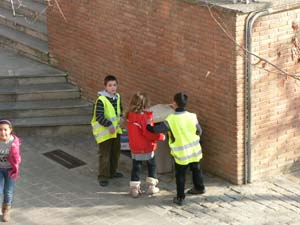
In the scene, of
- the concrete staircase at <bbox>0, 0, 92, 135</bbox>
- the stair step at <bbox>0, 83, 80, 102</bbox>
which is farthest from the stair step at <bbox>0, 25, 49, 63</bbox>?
the stair step at <bbox>0, 83, 80, 102</bbox>

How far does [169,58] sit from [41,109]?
282 cm

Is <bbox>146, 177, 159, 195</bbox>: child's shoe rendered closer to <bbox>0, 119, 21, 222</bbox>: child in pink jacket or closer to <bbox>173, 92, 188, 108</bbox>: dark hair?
<bbox>173, 92, 188, 108</bbox>: dark hair

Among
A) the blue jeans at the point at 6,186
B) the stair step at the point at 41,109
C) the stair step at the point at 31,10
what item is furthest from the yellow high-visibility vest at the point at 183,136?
the stair step at the point at 31,10

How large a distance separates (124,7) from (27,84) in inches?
102

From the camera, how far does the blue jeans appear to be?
11242 millimetres

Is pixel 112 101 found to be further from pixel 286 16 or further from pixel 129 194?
pixel 286 16

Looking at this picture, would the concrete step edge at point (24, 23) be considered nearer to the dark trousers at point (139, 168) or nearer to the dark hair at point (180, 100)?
the dark trousers at point (139, 168)

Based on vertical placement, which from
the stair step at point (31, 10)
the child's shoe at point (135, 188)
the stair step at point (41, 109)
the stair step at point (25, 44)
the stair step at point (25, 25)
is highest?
the stair step at point (31, 10)

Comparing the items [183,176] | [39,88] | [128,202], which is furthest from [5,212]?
[39,88]

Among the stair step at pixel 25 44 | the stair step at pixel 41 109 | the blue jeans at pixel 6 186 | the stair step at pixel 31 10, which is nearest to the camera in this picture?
the blue jeans at pixel 6 186

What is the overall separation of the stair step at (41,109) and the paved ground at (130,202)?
1484 millimetres

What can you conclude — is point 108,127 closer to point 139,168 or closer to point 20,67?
point 139,168

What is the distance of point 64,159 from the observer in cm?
1348

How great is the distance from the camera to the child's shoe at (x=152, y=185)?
12.0 meters
